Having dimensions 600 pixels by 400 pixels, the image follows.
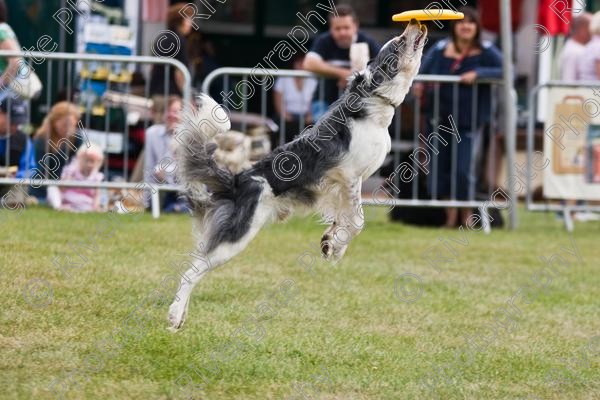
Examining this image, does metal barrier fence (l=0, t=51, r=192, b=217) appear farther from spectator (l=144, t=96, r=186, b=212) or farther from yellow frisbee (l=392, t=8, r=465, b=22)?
yellow frisbee (l=392, t=8, r=465, b=22)

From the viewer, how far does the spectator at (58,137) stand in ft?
33.9

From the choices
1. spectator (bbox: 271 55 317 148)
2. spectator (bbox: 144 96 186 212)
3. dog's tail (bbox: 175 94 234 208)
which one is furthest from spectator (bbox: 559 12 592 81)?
dog's tail (bbox: 175 94 234 208)

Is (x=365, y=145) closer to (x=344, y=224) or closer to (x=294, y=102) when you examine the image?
(x=344, y=224)

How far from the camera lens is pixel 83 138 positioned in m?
10.5

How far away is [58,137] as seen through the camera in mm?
10453

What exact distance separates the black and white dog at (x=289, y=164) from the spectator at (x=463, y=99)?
5.46 meters

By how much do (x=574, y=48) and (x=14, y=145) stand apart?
5.99m

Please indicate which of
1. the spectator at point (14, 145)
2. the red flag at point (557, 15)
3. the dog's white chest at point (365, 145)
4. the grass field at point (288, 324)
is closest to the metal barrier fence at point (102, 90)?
the spectator at point (14, 145)

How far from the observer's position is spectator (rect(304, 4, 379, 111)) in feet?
34.3

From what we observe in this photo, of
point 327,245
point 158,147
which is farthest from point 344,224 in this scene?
point 158,147

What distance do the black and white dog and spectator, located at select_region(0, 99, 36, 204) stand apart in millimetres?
5072

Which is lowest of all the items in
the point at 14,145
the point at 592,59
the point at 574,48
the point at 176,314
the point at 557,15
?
the point at 176,314

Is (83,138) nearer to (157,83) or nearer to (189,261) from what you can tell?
(157,83)

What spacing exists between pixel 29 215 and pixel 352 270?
3.11 m
